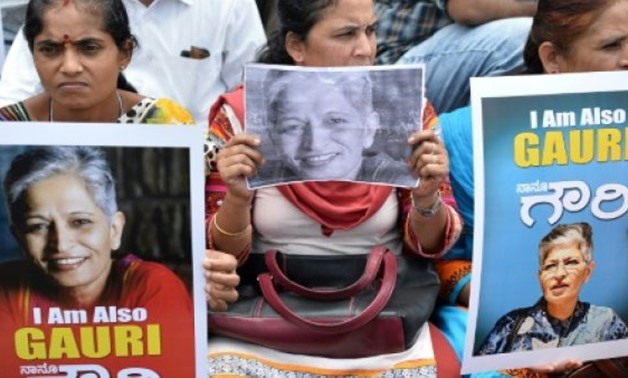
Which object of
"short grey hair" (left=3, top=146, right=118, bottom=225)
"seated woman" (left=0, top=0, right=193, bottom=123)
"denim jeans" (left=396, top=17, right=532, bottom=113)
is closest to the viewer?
"short grey hair" (left=3, top=146, right=118, bottom=225)

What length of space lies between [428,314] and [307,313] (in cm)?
26

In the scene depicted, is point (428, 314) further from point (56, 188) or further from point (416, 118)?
point (56, 188)

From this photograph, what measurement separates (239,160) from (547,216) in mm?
593

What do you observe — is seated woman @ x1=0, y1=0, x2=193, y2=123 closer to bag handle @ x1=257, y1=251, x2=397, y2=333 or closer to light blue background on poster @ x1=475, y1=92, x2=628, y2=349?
bag handle @ x1=257, y1=251, x2=397, y2=333

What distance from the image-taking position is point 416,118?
2.21 m

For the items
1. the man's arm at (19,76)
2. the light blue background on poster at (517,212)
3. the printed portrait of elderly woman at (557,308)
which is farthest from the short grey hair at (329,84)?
the man's arm at (19,76)

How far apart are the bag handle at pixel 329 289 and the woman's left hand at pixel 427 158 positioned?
0.20 meters

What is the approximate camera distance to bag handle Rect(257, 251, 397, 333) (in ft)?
7.29

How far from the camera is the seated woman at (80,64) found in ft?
7.93

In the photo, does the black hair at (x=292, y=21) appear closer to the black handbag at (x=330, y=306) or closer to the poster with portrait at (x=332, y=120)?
the poster with portrait at (x=332, y=120)

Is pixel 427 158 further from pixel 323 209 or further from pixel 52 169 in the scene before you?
pixel 52 169

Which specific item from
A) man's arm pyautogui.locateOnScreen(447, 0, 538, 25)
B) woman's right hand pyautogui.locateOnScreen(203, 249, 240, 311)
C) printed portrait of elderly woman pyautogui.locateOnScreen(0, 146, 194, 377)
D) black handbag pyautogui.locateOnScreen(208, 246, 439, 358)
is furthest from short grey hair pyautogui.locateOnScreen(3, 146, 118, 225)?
man's arm pyautogui.locateOnScreen(447, 0, 538, 25)

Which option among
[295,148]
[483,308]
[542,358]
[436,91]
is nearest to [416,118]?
[295,148]

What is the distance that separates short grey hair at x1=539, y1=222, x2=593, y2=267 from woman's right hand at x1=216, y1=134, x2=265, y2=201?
0.56 meters
